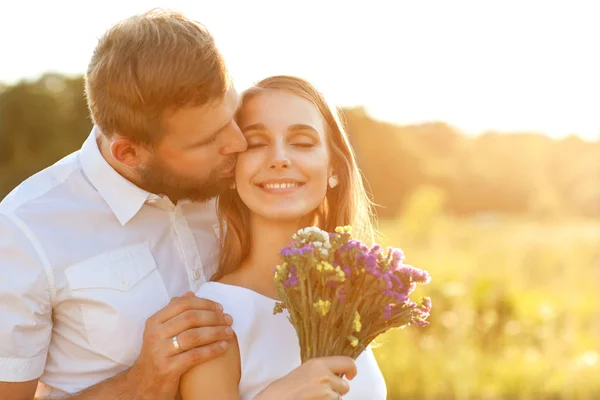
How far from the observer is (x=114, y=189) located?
10.5 ft

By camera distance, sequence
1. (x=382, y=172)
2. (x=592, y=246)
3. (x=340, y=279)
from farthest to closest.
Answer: (x=382, y=172) → (x=592, y=246) → (x=340, y=279)

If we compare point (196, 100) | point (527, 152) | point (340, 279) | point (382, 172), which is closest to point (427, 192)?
point (527, 152)

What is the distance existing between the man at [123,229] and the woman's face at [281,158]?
0.27 ft

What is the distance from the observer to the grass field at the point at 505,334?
6555mm

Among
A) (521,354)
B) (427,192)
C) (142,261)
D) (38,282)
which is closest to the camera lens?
(38,282)

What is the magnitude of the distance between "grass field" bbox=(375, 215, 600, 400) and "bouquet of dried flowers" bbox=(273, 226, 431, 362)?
3440mm

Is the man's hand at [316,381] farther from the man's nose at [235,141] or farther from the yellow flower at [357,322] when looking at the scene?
the man's nose at [235,141]

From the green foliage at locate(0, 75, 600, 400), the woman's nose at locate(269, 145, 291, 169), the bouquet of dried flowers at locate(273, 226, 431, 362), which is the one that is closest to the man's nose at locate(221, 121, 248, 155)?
the woman's nose at locate(269, 145, 291, 169)

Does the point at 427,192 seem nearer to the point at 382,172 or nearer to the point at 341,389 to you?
the point at 382,172

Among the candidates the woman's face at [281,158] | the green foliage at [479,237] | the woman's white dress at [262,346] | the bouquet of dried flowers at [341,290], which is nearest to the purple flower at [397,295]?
the bouquet of dried flowers at [341,290]

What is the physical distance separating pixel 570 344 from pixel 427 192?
445cm

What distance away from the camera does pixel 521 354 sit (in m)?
6.93

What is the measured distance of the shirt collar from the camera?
318 centimetres

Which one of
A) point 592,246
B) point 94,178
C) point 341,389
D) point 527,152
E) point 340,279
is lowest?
point 341,389
